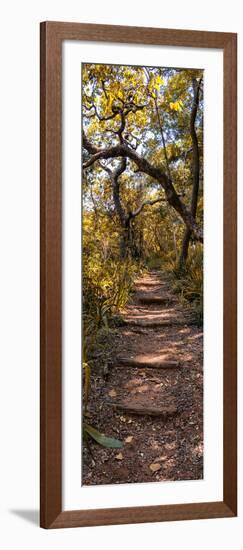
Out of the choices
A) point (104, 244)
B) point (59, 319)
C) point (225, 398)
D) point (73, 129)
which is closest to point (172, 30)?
point (73, 129)

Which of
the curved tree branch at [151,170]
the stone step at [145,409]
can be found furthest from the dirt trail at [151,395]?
the curved tree branch at [151,170]

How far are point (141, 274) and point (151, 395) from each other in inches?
22.2

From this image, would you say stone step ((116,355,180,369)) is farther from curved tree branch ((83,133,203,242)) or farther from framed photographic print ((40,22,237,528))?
curved tree branch ((83,133,203,242))

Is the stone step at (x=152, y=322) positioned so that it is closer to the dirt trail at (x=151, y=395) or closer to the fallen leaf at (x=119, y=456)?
the dirt trail at (x=151, y=395)

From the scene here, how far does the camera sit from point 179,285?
15.0 ft

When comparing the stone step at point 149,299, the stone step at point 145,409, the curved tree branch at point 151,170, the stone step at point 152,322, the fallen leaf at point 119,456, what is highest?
the curved tree branch at point 151,170

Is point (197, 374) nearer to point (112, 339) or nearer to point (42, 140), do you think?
point (112, 339)

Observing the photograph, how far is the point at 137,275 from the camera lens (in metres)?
4.52

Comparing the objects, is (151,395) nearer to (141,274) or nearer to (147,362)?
(147,362)

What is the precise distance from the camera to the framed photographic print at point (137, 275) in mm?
4363

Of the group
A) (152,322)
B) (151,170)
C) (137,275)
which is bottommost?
(152,322)

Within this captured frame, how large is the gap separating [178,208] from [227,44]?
0.81 metres

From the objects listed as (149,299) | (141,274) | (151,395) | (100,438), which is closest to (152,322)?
(149,299)

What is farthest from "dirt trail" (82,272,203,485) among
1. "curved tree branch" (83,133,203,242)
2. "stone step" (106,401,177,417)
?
"curved tree branch" (83,133,203,242)
